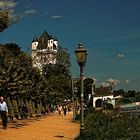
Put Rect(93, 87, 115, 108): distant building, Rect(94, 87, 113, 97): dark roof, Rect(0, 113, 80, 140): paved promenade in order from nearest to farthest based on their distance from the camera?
1. Rect(0, 113, 80, 140): paved promenade
2. Rect(93, 87, 115, 108): distant building
3. Rect(94, 87, 113, 97): dark roof

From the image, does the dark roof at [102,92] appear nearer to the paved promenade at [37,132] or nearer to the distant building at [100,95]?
the distant building at [100,95]

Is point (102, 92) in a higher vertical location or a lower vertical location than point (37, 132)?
higher

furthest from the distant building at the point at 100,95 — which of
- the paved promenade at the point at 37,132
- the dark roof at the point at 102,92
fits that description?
the paved promenade at the point at 37,132

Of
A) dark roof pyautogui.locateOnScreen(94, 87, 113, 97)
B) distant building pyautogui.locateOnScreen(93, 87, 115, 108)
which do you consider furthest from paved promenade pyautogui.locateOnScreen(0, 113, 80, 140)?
dark roof pyautogui.locateOnScreen(94, 87, 113, 97)

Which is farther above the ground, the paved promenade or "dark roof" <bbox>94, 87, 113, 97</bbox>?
"dark roof" <bbox>94, 87, 113, 97</bbox>

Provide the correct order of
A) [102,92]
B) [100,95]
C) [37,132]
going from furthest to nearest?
[100,95], [102,92], [37,132]

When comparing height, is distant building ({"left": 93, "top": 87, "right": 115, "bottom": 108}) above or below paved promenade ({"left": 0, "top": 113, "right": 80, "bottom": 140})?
above

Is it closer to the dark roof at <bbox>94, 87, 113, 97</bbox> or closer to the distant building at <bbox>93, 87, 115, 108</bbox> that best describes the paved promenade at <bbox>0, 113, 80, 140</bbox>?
the distant building at <bbox>93, 87, 115, 108</bbox>

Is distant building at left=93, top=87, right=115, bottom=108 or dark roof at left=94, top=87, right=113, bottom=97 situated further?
dark roof at left=94, top=87, right=113, bottom=97

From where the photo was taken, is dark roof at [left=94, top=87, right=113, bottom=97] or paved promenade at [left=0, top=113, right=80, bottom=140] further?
dark roof at [left=94, top=87, right=113, bottom=97]

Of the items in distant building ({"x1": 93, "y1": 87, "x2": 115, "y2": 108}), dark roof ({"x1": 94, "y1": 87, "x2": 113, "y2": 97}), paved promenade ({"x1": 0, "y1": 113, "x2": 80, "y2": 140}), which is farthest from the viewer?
dark roof ({"x1": 94, "y1": 87, "x2": 113, "y2": 97})

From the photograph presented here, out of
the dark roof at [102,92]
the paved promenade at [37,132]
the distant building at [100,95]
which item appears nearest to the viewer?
the paved promenade at [37,132]

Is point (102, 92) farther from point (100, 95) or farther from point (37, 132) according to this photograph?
point (37, 132)

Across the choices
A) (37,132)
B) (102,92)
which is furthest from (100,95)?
(37,132)
